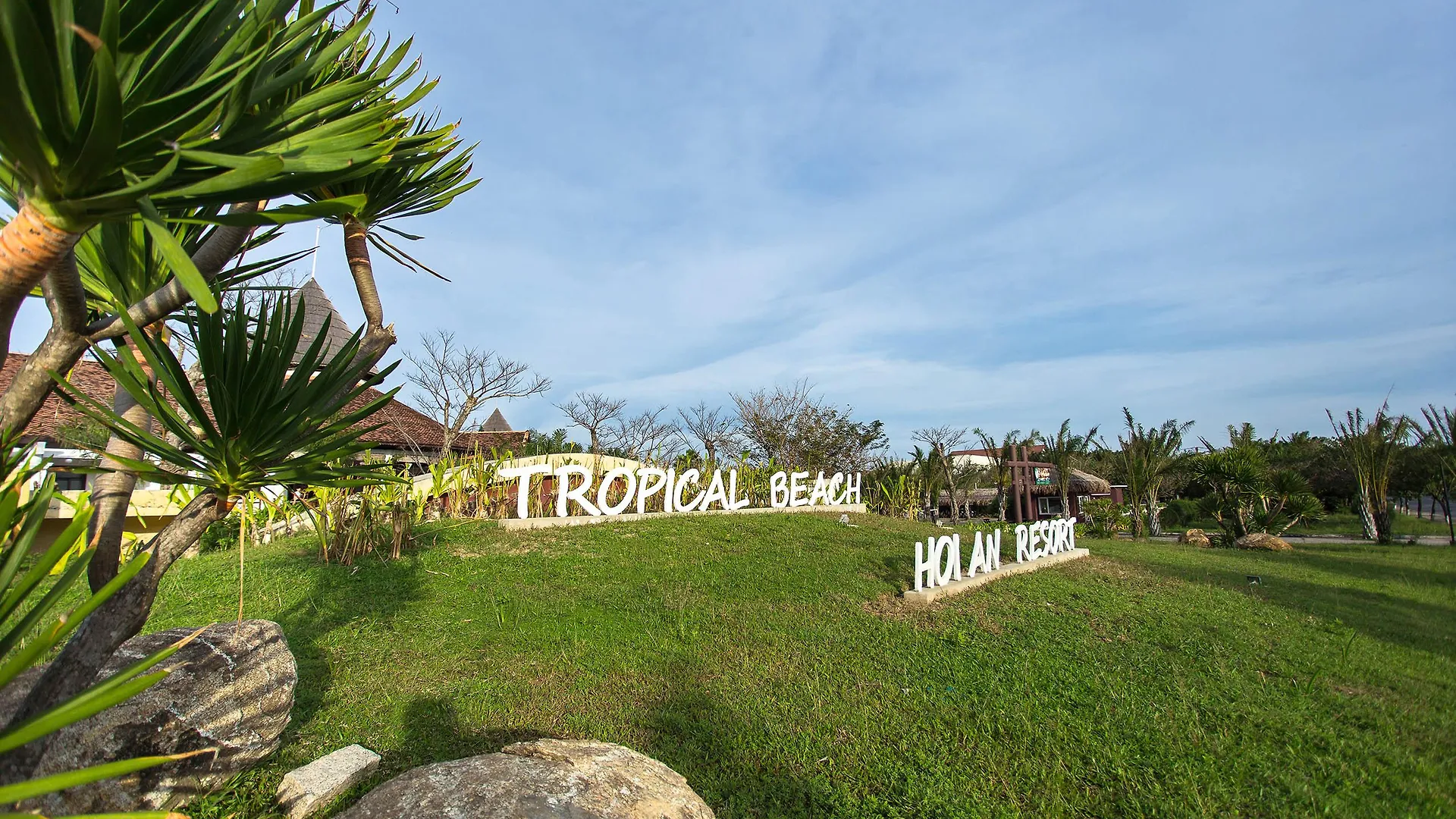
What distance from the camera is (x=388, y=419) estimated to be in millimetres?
14914

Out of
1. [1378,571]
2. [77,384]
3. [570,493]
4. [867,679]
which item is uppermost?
[77,384]

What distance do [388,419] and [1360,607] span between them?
1625 cm

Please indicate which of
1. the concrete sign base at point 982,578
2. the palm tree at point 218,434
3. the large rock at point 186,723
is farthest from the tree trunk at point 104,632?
the concrete sign base at point 982,578

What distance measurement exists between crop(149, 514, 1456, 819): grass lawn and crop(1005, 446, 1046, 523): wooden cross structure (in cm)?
1008

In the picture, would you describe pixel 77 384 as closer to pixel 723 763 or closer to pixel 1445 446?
pixel 723 763

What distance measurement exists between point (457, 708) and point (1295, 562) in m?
14.8

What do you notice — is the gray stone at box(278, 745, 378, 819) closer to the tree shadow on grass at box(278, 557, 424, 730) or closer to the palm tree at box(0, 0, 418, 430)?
the tree shadow on grass at box(278, 557, 424, 730)

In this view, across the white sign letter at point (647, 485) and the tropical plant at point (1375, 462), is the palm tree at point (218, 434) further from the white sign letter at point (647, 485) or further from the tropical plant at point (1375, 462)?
the tropical plant at point (1375, 462)

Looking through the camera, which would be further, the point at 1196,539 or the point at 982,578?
the point at 1196,539

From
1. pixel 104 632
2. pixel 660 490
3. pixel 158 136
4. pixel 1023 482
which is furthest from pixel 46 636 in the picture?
pixel 1023 482

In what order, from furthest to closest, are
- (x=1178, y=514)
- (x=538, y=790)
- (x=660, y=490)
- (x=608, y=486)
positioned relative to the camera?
(x=1178, y=514)
(x=660, y=490)
(x=608, y=486)
(x=538, y=790)

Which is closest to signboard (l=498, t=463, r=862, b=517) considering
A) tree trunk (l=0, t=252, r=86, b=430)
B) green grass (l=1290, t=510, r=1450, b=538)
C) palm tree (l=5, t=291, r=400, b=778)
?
palm tree (l=5, t=291, r=400, b=778)

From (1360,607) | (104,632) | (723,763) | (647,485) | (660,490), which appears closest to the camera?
(104,632)

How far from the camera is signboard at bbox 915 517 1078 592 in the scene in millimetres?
8133
